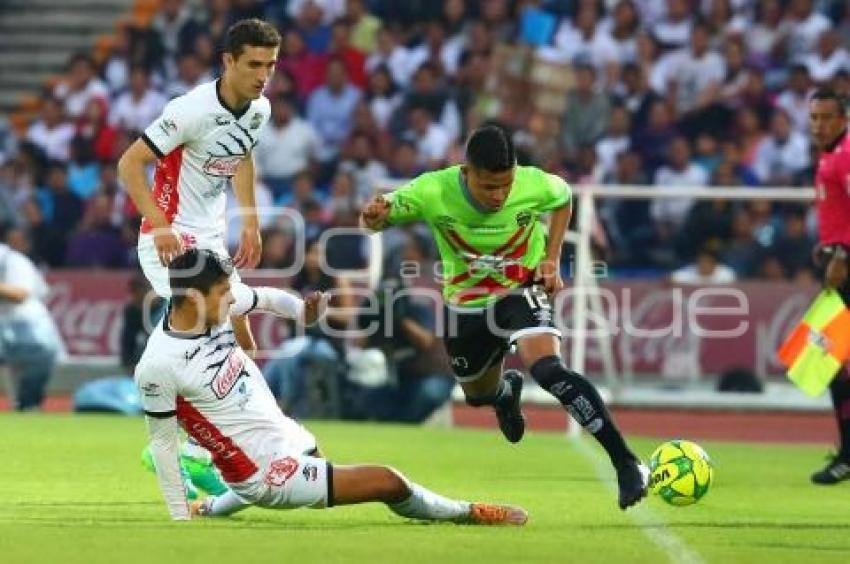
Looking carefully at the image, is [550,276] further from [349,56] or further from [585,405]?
[349,56]

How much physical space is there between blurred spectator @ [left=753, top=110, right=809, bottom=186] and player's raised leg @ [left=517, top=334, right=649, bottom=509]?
10.8m

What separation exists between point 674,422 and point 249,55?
9.97 metres

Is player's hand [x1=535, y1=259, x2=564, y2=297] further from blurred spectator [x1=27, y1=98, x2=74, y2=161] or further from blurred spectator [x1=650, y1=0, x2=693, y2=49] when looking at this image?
blurred spectator [x1=27, y1=98, x2=74, y2=161]

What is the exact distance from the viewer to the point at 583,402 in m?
10.1

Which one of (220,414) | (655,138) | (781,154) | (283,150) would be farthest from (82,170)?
(220,414)

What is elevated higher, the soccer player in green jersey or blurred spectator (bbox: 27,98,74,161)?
the soccer player in green jersey

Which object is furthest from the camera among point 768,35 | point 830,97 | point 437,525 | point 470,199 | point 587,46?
point 587,46

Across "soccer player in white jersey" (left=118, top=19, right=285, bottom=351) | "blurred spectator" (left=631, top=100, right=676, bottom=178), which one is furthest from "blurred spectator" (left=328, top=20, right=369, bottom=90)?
"soccer player in white jersey" (left=118, top=19, right=285, bottom=351)

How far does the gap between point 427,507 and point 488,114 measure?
520 inches

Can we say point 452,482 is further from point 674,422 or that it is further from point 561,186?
point 674,422

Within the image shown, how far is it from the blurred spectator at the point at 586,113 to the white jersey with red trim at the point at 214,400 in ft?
43.0

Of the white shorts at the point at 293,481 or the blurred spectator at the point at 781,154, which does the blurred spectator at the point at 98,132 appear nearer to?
the blurred spectator at the point at 781,154

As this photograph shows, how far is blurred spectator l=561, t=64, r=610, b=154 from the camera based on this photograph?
71.8 ft

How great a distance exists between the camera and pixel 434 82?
23062mm
